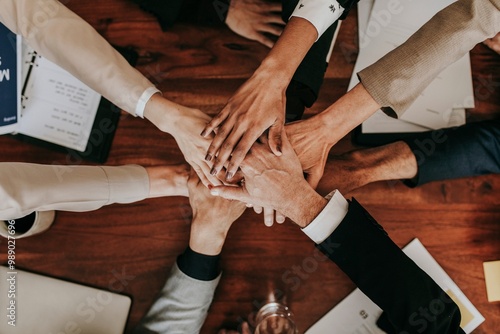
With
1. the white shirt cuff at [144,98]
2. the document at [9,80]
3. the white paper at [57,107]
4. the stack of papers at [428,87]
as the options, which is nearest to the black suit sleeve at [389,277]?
the stack of papers at [428,87]

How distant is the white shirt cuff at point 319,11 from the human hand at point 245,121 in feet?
0.55

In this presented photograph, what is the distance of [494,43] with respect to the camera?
1.16m

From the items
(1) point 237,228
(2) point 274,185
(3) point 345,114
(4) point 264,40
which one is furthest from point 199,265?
(4) point 264,40

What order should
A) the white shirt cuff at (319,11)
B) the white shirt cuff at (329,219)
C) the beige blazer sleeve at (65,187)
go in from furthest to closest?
the white shirt cuff at (319,11) → the white shirt cuff at (329,219) → the beige blazer sleeve at (65,187)

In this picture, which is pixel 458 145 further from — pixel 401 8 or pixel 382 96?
pixel 401 8

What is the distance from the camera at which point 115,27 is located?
123 centimetres

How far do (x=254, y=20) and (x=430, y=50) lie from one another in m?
0.48

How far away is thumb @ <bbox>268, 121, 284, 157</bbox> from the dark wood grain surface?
146mm

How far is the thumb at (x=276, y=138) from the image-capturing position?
1074 millimetres

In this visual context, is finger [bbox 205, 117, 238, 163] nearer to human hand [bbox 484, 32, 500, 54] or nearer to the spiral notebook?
the spiral notebook

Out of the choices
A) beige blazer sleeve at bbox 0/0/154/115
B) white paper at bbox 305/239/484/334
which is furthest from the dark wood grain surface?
beige blazer sleeve at bbox 0/0/154/115

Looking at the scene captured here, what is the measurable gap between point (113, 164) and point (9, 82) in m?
0.32

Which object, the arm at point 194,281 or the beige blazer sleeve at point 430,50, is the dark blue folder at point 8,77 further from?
the beige blazer sleeve at point 430,50

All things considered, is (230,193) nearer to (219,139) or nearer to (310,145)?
(219,139)
